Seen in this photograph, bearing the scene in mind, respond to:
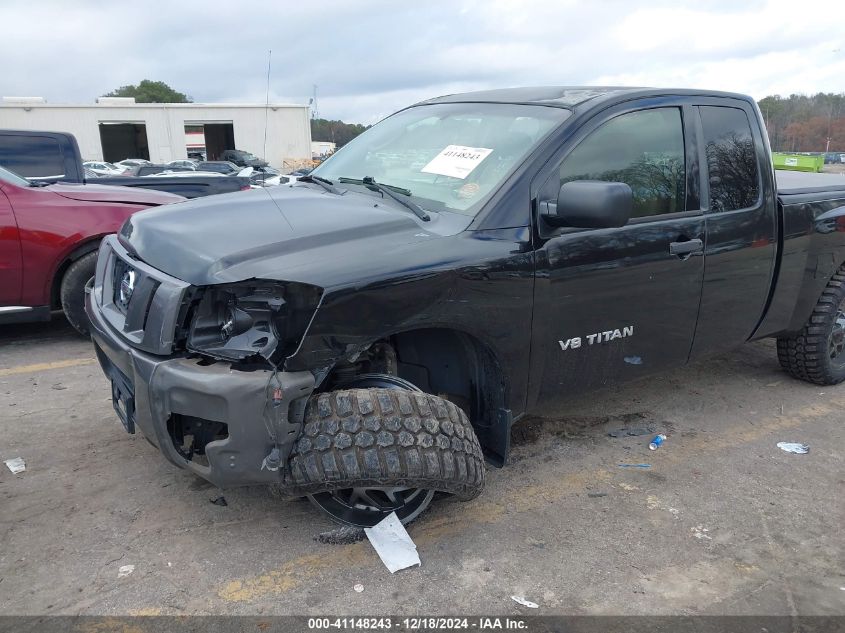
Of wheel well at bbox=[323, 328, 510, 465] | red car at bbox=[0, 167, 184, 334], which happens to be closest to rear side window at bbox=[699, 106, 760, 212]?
wheel well at bbox=[323, 328, 510, 465]

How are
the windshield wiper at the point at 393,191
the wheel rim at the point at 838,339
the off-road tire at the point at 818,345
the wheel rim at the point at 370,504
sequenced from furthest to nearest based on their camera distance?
1. the wheel rim at the point at 838,339
2. the off-road tire at the point at 818,345
3. the windshield wiper at the point at 393,191
4. the wheel rim at the point at 370,504

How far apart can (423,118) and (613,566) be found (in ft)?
8.03

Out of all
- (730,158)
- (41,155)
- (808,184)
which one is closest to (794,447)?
(730,158)

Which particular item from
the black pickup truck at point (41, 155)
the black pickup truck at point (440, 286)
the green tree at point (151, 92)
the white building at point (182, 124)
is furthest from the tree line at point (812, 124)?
the green tree at point (151, 92)

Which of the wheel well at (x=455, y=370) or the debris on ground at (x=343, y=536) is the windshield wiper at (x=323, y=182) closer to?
the wheel well at (x=455, y=370)

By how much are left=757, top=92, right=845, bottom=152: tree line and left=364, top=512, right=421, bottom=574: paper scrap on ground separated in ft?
36.1

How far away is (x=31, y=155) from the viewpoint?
7410 millimetres

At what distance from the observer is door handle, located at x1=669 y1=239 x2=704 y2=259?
11.3 feet

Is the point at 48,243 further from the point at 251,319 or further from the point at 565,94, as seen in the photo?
the point at 565,94

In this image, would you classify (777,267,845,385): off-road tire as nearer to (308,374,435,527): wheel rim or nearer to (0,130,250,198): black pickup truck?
(308,374,435,527): wheel rim

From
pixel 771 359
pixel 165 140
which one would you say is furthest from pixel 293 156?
pixel 771 359

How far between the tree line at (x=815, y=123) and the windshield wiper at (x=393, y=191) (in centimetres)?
1019

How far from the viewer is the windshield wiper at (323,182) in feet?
11.5

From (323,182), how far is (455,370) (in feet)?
4.35
